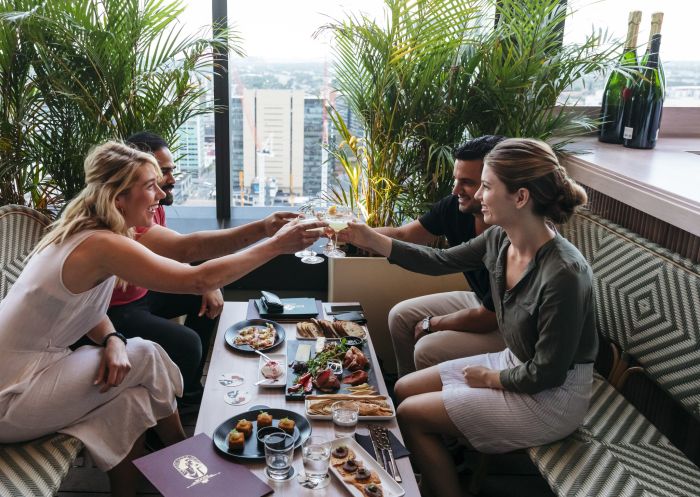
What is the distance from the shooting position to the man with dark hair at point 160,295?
8.57ft

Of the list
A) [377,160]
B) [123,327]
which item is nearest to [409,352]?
[377,160]

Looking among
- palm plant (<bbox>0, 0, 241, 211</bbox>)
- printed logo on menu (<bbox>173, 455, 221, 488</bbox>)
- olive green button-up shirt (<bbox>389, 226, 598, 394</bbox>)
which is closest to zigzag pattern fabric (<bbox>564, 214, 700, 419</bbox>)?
olive green button-up shirt (<bbox>389, 226, 598, 394</bbox>)

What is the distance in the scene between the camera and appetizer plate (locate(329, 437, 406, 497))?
63.3 inches

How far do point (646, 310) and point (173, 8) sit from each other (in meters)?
2.43

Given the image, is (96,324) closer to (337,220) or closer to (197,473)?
(197,473)

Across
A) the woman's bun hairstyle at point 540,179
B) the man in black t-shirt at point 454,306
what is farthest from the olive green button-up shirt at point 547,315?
the man in black t-shirt at point 454,306

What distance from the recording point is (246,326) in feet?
8.16

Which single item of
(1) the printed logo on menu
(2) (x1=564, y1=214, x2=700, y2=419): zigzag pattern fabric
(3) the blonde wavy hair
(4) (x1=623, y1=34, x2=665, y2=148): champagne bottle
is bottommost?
(1) the printed logo on menu

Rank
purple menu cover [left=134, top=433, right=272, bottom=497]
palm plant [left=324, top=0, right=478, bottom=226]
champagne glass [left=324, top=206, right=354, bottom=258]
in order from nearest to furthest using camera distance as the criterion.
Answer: purple menu cover [left=134, top=433, right=272, bottom=497]
champagne glass [left=324, top=206, right=354, bottom=258]
palm plant [left=324, top=0, right=478, bottom=226]

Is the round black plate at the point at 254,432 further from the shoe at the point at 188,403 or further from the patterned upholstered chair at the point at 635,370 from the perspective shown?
the shoe at the point at 188,403

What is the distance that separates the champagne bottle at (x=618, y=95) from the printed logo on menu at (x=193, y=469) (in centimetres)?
249

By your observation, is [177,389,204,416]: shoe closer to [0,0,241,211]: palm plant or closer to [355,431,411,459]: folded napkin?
[0,0,241,211]: palm plant

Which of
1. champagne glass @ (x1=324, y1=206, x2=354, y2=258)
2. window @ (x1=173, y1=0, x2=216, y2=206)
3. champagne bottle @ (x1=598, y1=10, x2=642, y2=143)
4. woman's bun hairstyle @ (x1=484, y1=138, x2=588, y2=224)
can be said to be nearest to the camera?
woman's bun hairstyle @ (x1=484, y1=138, x2=588, y2=224)

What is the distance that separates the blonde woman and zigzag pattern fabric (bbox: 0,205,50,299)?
62cm
